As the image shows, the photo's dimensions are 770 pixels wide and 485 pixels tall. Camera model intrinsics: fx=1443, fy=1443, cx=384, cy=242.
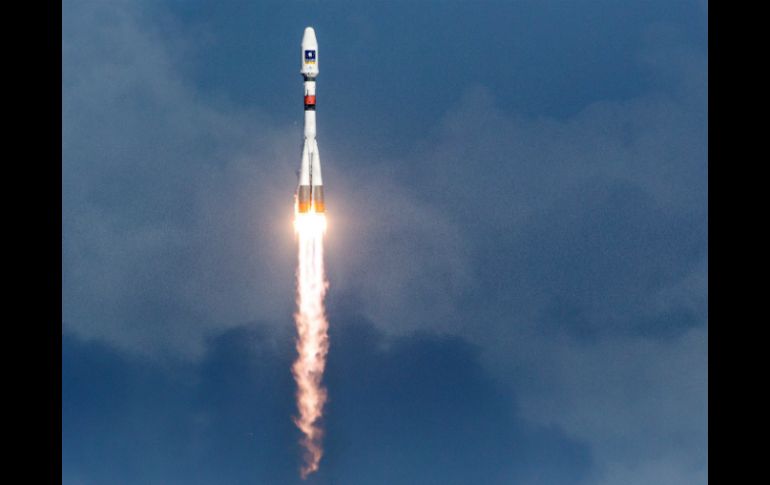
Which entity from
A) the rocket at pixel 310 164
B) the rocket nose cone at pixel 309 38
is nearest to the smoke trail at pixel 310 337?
the rocket at pixel 310 164

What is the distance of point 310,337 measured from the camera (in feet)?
211

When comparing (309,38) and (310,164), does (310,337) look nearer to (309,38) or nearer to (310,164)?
(310,164)

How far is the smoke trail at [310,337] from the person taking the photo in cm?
6325

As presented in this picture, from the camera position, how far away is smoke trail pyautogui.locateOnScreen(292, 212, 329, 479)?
63.2m

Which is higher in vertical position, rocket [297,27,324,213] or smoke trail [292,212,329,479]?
rocket [297,27,324,213]

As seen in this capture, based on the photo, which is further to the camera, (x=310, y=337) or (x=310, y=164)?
(x=310, y=337)

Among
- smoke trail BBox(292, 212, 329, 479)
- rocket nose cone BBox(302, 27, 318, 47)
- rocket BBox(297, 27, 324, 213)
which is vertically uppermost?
rocket nose cone BBox(302, 27, 318, 47)

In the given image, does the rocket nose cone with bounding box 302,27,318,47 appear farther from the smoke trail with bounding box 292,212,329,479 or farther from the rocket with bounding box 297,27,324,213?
the smoke trail with bounding box 292,212,329,479

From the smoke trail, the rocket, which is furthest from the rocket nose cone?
the smoke trail

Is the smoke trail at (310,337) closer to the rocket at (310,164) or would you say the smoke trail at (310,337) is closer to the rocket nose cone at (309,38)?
the rocket at (310,164)

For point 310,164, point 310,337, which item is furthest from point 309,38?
point 310,337
